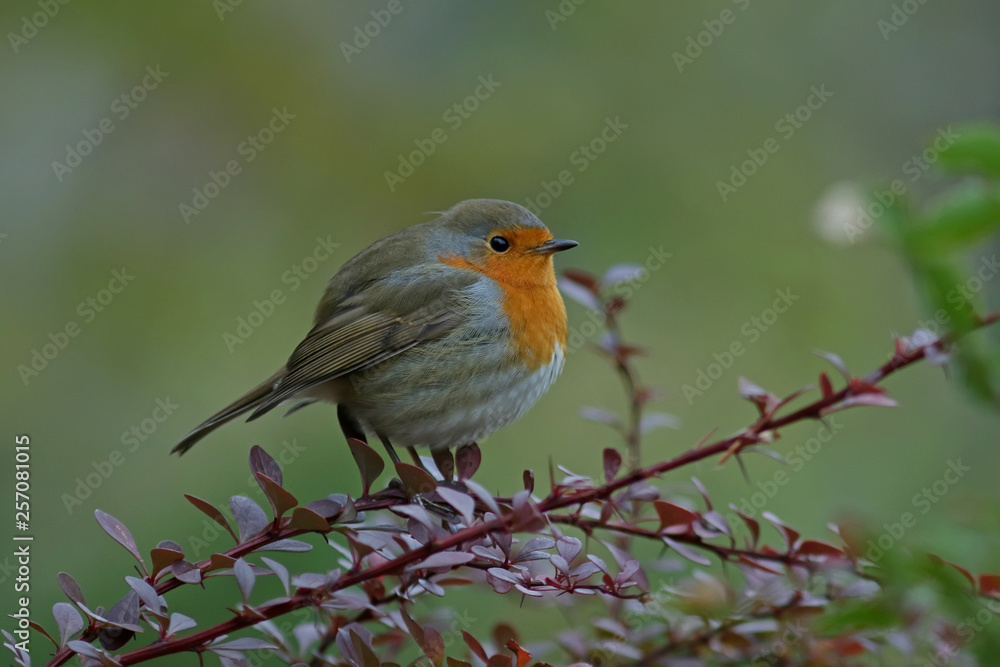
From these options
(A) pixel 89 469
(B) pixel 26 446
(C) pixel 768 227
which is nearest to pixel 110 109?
(A) pixel 89 469

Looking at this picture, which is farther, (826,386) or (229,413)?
(229,413)

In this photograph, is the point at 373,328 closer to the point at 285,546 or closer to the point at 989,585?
the point at 285,546

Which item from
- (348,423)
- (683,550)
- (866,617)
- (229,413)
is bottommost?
(229,413)

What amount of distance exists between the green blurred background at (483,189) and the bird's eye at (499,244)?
1187mm

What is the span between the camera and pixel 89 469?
388cm

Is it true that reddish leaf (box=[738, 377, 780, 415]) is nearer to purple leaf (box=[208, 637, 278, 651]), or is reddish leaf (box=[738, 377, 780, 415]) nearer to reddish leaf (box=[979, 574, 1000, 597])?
reddish leaf (box=[979, 574, 1000, 597])

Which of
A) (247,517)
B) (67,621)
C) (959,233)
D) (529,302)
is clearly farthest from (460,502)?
(529,302)

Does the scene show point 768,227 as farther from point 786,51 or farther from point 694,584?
point 694,584

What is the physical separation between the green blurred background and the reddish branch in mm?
2441

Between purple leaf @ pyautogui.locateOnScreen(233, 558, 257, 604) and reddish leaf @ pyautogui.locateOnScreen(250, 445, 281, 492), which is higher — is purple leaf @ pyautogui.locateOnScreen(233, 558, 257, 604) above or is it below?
below

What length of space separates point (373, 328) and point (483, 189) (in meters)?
2.46

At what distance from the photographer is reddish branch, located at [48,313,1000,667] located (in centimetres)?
111

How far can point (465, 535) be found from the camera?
47.4 inches

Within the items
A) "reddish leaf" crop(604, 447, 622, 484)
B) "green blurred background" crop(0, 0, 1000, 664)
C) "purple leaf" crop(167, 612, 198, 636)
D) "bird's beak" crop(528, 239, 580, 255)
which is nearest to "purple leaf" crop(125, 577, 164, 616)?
"purple leaf" crop(167, 612, 198, 636)
